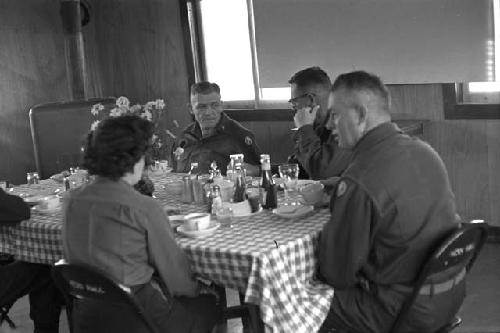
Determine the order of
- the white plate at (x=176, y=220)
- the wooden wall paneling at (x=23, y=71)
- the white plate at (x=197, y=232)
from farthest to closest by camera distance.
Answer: the wooden wall paneling at (x=23, y=71) → the white plate at (x=176, y=220) → the white plate at (x=197, y=232)

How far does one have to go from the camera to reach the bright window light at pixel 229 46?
6402 mm

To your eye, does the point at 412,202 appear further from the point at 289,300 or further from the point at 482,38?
the point at 482,38

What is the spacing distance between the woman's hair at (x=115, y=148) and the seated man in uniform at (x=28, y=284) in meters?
0.74

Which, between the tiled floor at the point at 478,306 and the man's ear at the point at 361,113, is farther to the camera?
the tiled floor at the point at 478,306

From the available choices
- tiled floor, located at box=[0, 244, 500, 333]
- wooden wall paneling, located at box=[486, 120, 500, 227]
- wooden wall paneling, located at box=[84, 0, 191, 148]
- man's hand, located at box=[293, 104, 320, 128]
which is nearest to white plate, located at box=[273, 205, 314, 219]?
man's hand, located at box=[293, 104, 320, 128]

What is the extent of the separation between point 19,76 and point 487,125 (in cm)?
379

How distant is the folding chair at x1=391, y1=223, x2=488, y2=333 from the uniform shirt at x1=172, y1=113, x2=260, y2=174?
2049mm

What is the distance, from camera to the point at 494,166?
16.7 feet

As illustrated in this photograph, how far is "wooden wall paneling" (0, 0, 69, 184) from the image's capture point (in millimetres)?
6477

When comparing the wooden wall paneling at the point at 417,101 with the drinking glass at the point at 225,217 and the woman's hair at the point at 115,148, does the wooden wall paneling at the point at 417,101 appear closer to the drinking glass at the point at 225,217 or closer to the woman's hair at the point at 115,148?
the drinking glass at the point at 225,217

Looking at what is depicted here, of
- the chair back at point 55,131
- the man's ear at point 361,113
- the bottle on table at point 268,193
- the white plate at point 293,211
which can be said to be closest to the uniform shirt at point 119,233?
the white plate at point 293,211

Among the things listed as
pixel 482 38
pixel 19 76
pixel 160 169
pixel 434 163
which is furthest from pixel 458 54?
pixel 19 76

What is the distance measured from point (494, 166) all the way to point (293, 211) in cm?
241

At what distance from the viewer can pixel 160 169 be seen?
4.36 metres
